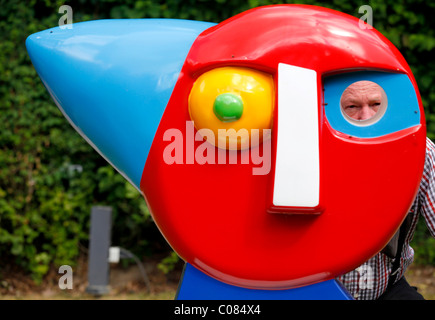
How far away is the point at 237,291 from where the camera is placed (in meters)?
1.56

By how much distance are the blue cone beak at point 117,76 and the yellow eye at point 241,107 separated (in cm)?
10

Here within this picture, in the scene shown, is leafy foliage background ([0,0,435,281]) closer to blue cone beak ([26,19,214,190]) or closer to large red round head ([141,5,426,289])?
blue cone beak ([26,19,214,190])

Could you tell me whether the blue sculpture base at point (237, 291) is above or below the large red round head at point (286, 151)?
below

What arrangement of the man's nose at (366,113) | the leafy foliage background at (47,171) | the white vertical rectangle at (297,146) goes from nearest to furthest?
the white vertical rectangle at (297,146) < the man's nose at (366,113) < the leafy foliage background at (47,171)

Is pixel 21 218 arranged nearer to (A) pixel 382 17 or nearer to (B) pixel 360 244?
(A) pixel 382 17

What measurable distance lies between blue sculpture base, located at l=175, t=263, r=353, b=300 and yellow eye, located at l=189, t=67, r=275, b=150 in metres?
0.38

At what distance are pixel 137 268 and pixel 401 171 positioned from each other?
3.24 m

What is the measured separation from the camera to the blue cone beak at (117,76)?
1508 mm

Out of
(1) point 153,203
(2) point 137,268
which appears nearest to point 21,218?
(2) point 137,268

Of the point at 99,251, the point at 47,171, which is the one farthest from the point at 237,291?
the point at 47,171

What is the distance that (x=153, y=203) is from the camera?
155 centimetres

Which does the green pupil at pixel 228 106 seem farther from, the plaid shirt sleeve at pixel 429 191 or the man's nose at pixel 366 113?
the plaid shirt sleeve at pixel 429 191

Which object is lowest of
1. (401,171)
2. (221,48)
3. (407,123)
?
(401,171)

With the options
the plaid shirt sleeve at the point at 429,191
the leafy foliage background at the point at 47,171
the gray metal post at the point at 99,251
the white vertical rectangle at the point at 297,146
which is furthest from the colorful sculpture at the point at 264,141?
the leafy foliage background at the point at 47,171
